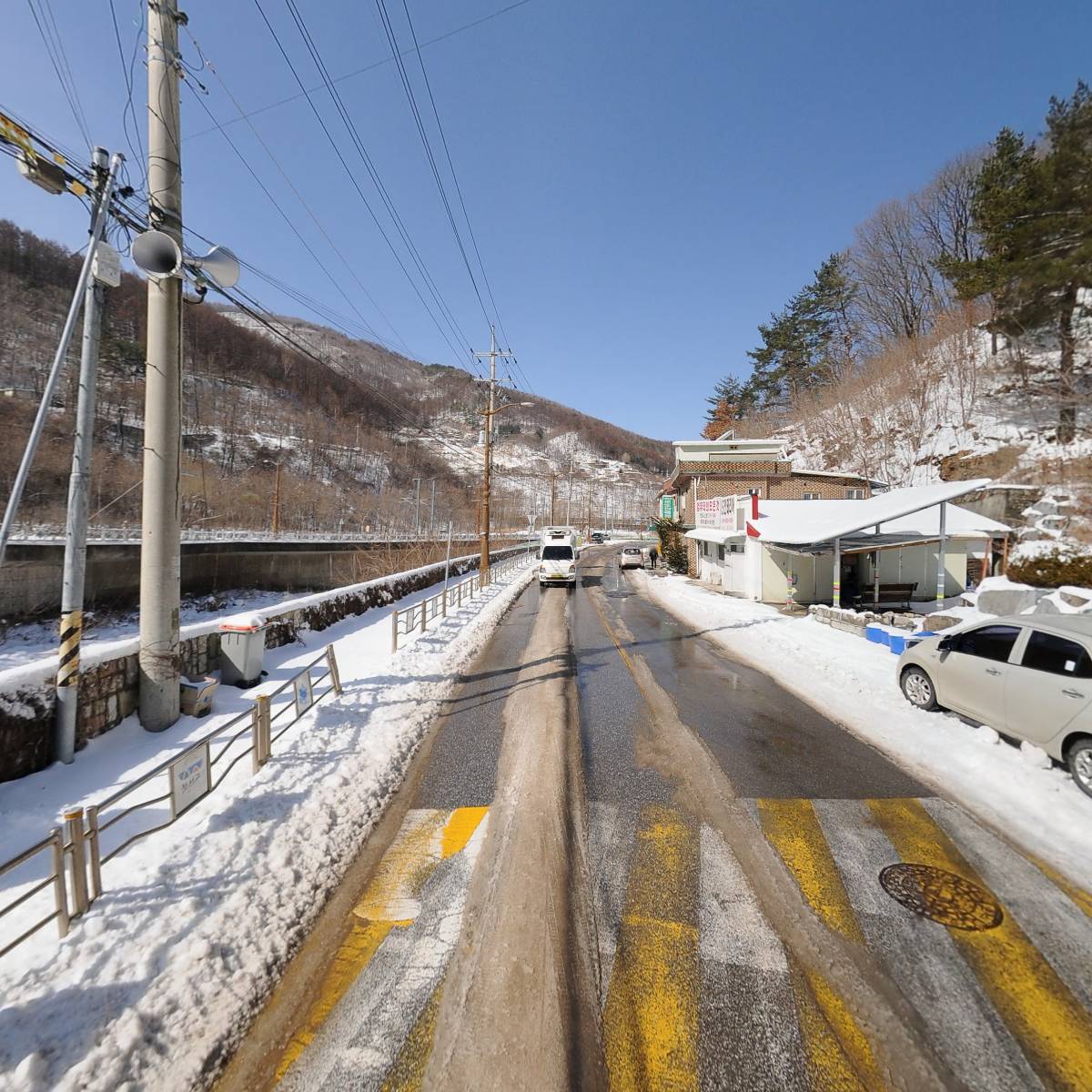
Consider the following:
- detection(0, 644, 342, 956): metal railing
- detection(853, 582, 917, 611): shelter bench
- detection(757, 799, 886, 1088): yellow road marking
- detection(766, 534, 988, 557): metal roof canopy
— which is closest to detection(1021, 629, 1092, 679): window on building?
detection(757, 799, 886, 1088): yellow road marking

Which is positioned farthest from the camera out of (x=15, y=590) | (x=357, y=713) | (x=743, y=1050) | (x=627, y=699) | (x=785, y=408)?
(x=785, y=408)

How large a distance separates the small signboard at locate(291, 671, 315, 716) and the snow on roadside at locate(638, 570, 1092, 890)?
23.7ft

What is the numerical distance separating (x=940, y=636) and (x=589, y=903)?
21.3 ft

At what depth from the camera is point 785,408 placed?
5869 cm

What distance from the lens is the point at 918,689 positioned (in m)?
7.21

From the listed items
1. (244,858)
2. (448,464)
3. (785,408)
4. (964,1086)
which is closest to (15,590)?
(244,858)

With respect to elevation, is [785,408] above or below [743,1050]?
above

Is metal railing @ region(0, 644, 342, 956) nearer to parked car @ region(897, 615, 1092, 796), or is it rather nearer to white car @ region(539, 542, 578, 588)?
parked car @ region(897, 615, 1092, 796)

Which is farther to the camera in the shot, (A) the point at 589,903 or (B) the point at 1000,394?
(B) the point at 1000,394

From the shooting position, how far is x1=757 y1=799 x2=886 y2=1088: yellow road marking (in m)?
2.35

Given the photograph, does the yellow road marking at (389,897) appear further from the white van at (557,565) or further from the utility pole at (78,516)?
the white van at (557,565)

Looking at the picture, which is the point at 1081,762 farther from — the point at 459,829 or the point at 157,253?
the point at 157,253

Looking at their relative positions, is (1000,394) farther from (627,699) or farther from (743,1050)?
(743,1050)

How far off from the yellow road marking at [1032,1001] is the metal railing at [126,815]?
505cm
